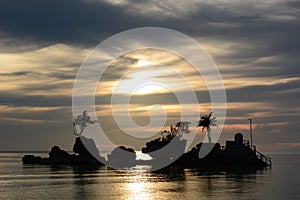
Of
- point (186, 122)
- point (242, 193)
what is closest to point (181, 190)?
point (242, 193)

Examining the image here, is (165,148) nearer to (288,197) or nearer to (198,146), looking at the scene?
(198,146)

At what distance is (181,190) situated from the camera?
289ft

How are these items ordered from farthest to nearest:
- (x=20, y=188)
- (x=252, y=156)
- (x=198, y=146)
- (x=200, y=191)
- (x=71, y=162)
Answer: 1. (x=71, y=162)
2. (x=198, y=146)
3. (x=252, y=156)
4. (x=20, y=188)
5. (x=200, y=191)

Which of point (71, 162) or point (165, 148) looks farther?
point (71, 162)

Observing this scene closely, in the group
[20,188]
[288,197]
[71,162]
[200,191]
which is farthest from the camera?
[71,162]

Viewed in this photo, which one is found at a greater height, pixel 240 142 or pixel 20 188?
pixel 240 142

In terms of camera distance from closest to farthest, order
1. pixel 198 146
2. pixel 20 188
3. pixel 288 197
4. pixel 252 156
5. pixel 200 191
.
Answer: pixel 288 197 < pixel 200 191 < pixel 20 188 < pixel 252 156 < pixel 198 146

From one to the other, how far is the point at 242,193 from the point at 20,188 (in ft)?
133

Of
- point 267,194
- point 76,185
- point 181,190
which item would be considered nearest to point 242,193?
point 267,194

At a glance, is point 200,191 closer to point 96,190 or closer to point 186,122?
point 96,190

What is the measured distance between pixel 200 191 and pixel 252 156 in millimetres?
68794

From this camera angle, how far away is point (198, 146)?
541ft

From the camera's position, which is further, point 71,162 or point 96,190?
point 71,162

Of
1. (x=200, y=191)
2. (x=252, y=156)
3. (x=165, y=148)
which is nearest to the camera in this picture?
(x=200, y=191)
